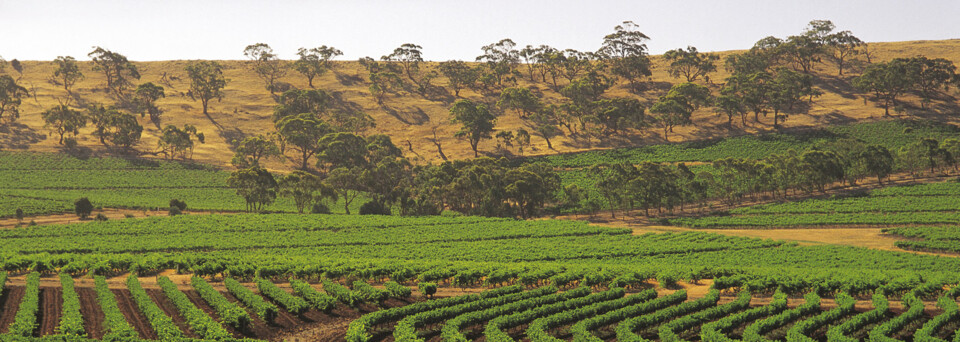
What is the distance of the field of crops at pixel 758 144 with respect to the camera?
460 feet

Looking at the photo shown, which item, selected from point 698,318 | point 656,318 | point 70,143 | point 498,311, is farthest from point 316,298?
point 70,143

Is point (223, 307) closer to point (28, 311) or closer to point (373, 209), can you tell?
point (28, 311)

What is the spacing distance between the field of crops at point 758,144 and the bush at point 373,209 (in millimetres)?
45359

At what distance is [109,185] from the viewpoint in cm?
12362

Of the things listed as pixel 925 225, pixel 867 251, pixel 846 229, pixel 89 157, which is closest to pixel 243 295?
pixel 867 251

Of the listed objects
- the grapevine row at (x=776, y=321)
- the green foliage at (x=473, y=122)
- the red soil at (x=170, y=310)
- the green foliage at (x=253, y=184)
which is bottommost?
the red soil at (x=170, y=310)

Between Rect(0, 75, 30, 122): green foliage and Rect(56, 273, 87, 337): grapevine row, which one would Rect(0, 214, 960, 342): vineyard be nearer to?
Rect(56, 273, 87, 337): grapevine row

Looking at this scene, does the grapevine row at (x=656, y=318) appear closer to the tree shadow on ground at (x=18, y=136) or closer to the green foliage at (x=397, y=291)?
the green foliage at (x=397, y=291)

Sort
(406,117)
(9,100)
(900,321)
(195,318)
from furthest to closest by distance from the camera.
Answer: (406,117), (9,100), (195,318), (900,321)

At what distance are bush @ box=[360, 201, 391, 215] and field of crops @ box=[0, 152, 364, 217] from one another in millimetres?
8730

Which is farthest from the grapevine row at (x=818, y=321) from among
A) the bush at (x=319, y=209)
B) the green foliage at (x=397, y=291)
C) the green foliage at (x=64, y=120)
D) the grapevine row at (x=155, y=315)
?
the green foliage at (x=64, y=120)

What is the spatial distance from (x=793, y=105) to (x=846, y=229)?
287ft

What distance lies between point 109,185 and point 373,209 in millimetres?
51594

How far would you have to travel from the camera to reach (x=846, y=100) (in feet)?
554
